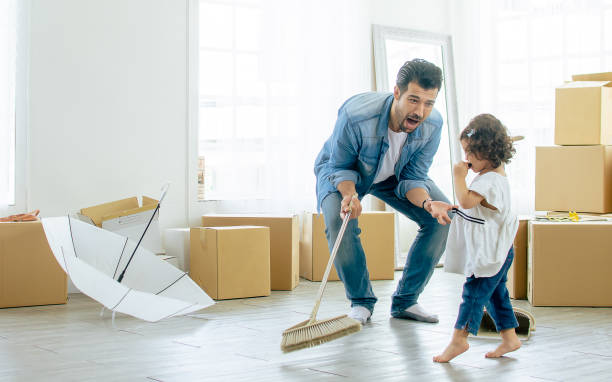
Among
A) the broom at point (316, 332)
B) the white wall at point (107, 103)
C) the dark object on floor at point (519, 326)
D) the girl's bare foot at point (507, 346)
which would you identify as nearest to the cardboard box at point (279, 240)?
the white wall at point (107, 103)

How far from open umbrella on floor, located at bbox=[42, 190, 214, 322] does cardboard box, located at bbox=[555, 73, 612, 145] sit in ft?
6.69

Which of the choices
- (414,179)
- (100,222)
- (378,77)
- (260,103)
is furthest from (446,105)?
(100,222)

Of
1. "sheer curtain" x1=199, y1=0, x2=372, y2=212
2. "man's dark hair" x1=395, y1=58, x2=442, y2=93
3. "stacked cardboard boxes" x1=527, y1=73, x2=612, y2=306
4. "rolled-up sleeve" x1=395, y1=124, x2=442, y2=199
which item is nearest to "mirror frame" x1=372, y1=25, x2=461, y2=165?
"sheer curtain" x1=199, y1=0, x2=372, y2=212

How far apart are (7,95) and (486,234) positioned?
91.6 inches

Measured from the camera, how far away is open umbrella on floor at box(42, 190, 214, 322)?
2.20 meters

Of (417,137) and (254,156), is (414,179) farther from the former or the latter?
(254,156)

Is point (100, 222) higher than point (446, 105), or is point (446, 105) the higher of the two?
point (446, 105)

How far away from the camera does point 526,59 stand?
427 centimetres

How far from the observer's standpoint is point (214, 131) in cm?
362

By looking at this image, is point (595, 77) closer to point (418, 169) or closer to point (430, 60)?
point (430, 60)

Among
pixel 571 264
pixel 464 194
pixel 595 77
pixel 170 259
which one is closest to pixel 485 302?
pixel 464 194

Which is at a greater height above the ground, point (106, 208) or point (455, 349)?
point (106, 208)

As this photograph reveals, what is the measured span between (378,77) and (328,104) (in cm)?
48

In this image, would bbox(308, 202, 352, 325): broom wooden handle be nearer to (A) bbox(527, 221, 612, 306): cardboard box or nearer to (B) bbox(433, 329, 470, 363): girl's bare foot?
(B) bbox(433, 329, 470, 363): girl's bare foot
